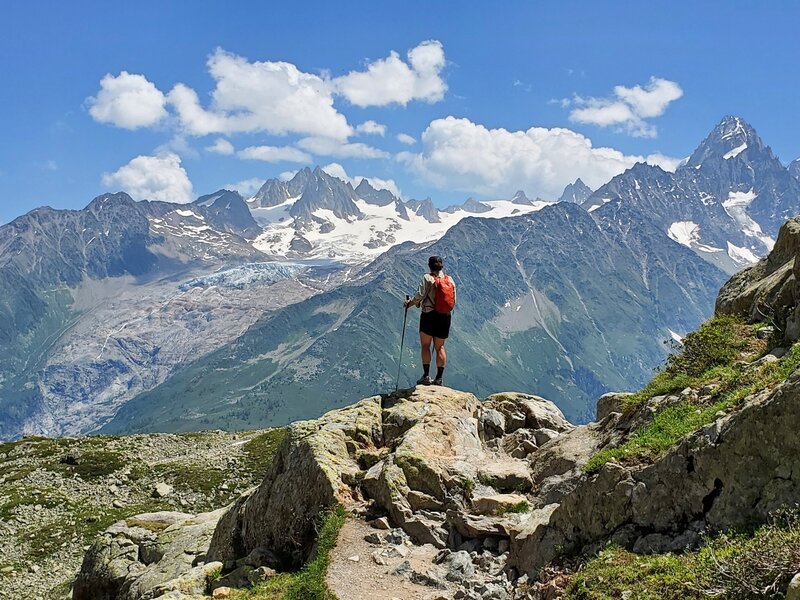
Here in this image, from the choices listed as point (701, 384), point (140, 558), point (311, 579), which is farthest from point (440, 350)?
point (140, 558)

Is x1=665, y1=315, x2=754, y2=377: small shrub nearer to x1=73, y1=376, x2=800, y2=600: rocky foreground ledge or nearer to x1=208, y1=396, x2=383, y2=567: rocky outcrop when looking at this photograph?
x1=73, y1=376, x2=800, y2=600: rocky foreground ledge

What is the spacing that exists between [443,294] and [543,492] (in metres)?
10.2

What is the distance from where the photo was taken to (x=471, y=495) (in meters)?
19.1

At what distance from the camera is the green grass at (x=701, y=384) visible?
44.9 feet

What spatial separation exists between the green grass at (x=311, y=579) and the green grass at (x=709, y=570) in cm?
680

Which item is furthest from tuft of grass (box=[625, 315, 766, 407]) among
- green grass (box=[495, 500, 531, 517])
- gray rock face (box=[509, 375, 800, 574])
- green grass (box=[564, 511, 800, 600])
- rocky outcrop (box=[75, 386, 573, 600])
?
green grass (box=[564, 511, 800, 600])

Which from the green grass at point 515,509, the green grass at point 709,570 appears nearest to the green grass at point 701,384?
the green grass at point 709,570

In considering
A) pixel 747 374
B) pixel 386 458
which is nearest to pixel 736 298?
pixel 747 374

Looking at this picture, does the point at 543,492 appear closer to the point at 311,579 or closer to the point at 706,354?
the point at 706,354

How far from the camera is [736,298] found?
75.5 feet

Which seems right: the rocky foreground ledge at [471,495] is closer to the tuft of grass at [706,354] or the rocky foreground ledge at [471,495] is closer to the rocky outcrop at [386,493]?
the rocky outcrop at [386,493]

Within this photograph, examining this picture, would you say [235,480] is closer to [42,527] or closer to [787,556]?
[42,527]

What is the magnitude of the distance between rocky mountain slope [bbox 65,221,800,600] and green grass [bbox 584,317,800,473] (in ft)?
0.21

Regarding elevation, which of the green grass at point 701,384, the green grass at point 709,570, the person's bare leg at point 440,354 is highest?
the person's bare leg at point 440,354
